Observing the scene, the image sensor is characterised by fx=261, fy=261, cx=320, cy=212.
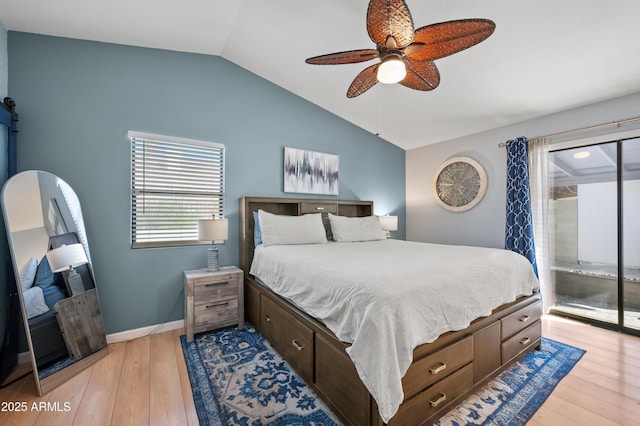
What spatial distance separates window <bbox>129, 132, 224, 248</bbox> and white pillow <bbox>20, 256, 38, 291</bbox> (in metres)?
0.77

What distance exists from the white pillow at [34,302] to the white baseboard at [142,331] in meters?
0.78

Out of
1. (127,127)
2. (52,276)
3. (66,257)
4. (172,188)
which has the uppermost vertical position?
(127,127)

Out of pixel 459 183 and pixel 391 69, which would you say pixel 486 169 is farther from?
pixel 391 69

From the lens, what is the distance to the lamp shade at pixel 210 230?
8.73 ft

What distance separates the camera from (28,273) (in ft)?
6.09

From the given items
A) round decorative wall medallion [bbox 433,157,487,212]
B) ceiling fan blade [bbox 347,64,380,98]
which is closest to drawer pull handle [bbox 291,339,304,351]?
ceiling fan blade [bbox 347,64,380,98]

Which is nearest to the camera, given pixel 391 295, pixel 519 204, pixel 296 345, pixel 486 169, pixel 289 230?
pixel 391 295

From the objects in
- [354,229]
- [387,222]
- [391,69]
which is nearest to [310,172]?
[354,229]

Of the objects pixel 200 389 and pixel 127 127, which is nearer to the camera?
pixel 200 389

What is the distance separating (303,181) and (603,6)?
308 cm

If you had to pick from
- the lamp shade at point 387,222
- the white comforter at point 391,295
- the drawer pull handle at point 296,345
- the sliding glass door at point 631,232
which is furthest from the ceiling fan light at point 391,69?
the sliding glass door at point 631,232

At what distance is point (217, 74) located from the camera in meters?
3.10

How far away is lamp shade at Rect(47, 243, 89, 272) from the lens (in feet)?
6.63

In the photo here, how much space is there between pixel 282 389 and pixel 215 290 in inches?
49.1
